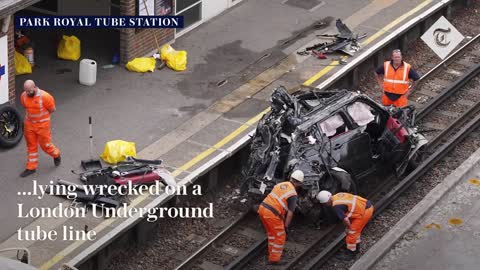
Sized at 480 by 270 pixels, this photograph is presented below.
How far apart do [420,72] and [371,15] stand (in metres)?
2.36

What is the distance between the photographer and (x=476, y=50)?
93.4 ft

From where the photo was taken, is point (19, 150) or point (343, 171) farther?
point (19, 150)

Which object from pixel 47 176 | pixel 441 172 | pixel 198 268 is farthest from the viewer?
pixel 441 172

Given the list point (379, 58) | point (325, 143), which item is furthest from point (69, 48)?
point (325, 143)

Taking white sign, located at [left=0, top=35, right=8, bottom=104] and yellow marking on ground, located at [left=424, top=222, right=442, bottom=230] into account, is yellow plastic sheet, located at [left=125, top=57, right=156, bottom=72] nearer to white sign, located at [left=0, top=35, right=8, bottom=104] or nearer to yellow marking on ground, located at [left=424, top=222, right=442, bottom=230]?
white sign, located at [left=0, top=35, right=8, bottom=104]

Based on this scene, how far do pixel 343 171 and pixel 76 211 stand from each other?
14.4 ft

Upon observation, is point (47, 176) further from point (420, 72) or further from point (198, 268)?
point (420, 72)

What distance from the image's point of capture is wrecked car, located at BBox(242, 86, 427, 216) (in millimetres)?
20078

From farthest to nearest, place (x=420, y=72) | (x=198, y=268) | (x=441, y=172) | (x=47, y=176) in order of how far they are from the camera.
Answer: (x=420, y=72) < (x=441, y=172) < (x=47, y=176) < (x=198, y=268)

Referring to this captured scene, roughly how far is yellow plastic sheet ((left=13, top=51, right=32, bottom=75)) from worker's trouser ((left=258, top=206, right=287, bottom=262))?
742 centimetres

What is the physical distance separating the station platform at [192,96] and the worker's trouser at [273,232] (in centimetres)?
214

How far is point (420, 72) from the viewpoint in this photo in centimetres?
2736

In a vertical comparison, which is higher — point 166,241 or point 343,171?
point 343,171

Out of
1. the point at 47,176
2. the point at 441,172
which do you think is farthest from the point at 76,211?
the point at 441,172
